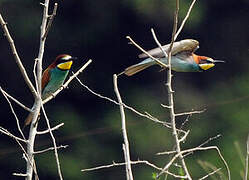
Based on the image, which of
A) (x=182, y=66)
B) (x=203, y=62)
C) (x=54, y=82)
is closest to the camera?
(x=182, y=66)

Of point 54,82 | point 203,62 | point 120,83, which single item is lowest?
point 120,83

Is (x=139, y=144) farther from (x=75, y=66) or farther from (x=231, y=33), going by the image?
(x=231, y=33)

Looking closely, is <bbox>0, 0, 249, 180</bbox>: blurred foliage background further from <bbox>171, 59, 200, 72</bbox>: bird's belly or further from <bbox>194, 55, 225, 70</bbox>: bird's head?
→ <bbox>171, 59, 200, 72</bbox>: bird's belly

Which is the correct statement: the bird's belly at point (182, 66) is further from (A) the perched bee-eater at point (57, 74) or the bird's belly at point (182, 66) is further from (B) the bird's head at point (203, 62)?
(A) the perched bee-eater at point (57, 74)

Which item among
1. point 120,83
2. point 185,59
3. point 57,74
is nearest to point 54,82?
point 57,74

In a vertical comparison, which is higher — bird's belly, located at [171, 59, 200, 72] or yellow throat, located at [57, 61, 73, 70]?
bird's belly, located at [171, 59, 200, 72]

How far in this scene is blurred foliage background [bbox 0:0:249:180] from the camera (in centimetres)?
767

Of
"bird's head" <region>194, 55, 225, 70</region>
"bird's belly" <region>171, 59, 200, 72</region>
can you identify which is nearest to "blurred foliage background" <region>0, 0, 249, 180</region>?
"bird's head" <region>194, 55, 225, 70</region>

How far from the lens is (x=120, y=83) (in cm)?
805

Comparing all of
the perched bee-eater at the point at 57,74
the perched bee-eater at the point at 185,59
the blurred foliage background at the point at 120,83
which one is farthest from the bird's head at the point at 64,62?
the blurred foliage background at the point at 120,83

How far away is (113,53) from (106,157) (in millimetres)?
1114

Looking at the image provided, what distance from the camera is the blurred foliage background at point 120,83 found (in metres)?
7.67

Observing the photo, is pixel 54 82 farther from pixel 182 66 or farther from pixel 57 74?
pixel 182 66

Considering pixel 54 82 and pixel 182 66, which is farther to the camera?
pixel 54 82
